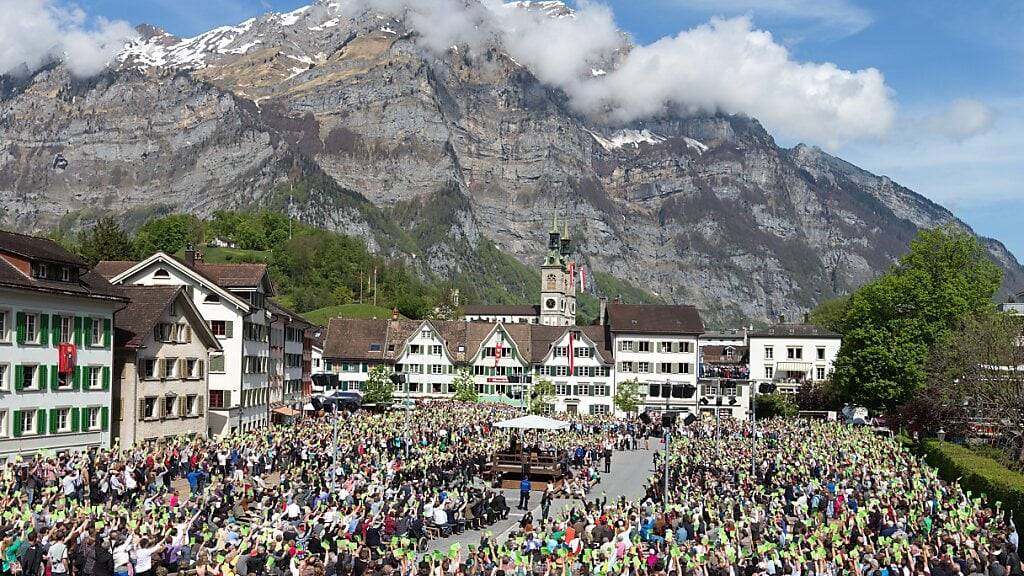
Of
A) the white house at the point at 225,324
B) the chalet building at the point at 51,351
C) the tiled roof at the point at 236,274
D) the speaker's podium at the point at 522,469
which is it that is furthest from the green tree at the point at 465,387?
the speaker's podium at the point at 522,469

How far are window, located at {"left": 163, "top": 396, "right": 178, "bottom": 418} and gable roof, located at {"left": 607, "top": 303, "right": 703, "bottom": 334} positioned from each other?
59845 millimetres

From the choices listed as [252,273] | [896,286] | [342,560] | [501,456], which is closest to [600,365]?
[896,286]

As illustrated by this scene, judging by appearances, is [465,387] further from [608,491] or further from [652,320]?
[608,491]

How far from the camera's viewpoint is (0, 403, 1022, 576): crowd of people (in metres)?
22.8

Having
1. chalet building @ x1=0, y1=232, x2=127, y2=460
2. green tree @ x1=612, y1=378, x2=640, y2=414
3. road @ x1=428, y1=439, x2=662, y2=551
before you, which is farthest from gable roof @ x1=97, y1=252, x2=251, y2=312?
green tree @ x1=612, y1=378, x2=640, y2=414

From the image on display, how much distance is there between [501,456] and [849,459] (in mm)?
14135

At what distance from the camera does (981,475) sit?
41.9 m

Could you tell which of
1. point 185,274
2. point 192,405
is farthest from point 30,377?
point 185,274

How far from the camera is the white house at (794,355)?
378ft

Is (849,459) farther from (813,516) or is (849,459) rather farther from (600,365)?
(600,365)

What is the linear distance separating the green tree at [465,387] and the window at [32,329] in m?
59.0

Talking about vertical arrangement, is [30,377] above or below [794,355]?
below

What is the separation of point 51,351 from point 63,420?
3175mm

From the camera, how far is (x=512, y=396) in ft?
372
